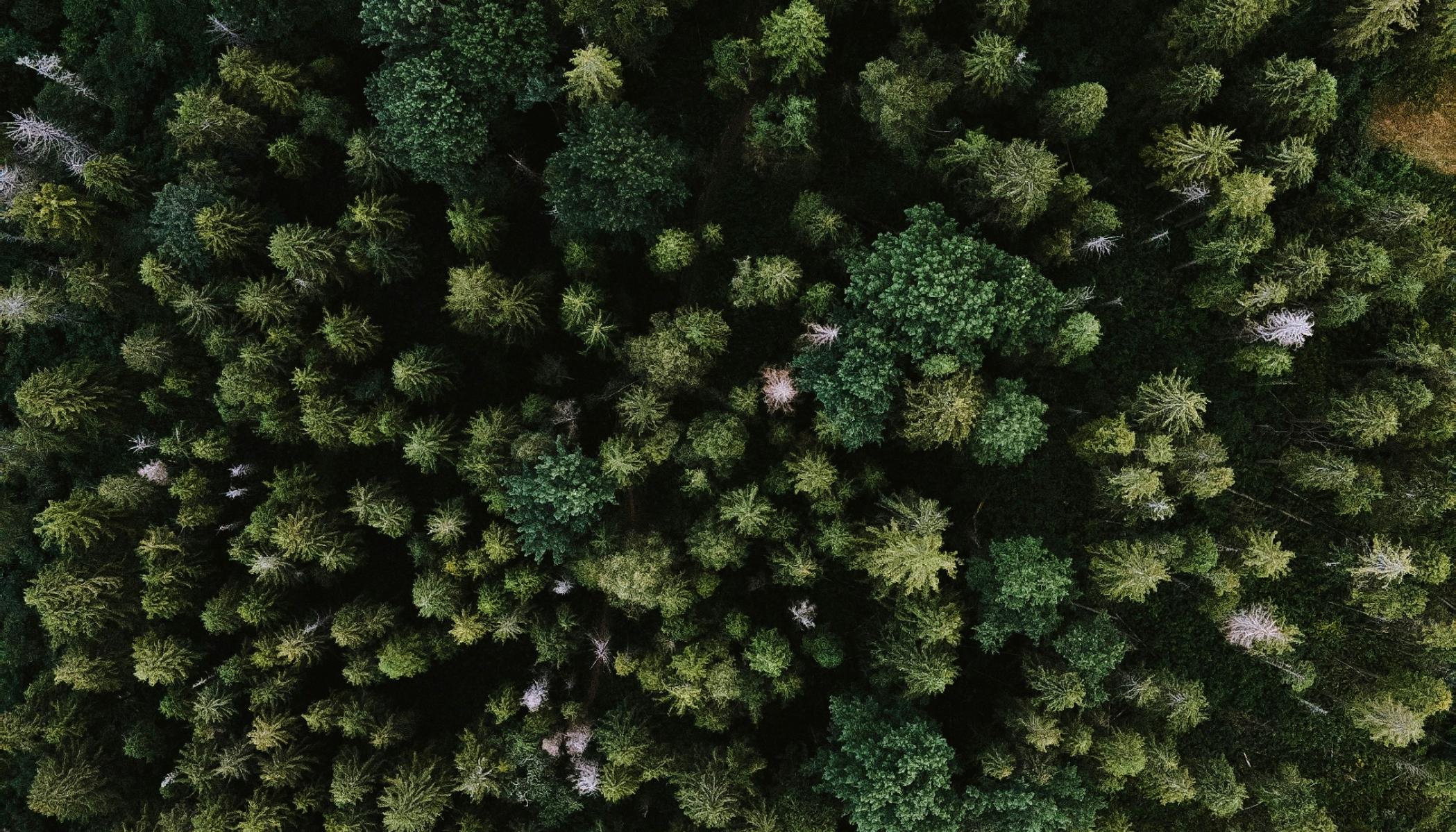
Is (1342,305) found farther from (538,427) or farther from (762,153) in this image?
(538,427)

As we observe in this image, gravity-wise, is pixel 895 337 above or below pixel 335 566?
above

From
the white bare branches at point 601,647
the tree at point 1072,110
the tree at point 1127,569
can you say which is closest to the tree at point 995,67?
the tree at point 1072,110

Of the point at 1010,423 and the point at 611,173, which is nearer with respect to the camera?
the point at 1010,423

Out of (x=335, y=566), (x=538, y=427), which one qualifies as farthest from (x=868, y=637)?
(x=335, y=566)

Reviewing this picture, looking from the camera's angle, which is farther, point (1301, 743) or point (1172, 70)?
point (1301, 743)

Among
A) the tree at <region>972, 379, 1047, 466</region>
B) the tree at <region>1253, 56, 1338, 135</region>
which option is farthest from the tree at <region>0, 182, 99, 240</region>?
the tree at <region>1253, 56, 1338, 135</region>

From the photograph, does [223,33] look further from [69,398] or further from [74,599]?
[74,599]

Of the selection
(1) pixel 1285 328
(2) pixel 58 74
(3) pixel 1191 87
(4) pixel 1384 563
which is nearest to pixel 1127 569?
(4) pixel 1384 563

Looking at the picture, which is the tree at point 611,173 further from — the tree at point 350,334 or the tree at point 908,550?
the tree at point 908,550
